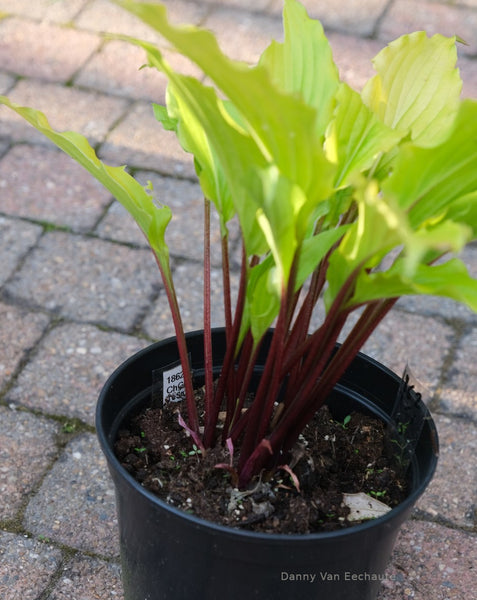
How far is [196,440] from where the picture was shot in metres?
1.11

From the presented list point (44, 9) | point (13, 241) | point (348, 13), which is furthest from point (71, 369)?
point (348, 13)

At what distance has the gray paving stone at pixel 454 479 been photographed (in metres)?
1.50

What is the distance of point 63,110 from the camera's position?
2348 mm

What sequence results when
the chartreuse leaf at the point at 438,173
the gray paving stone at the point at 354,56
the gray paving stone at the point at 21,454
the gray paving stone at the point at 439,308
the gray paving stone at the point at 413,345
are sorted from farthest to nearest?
the gray paving stone at the point at 354,56, the gray paving stone at the point at 439,308, the gray paving stone at the point at 413,345, the gray paving stone at the point at 21,454, the chartreuse leaf at the point at 438,173

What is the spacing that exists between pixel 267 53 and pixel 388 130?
16 cm

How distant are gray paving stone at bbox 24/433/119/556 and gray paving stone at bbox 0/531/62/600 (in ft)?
0.09

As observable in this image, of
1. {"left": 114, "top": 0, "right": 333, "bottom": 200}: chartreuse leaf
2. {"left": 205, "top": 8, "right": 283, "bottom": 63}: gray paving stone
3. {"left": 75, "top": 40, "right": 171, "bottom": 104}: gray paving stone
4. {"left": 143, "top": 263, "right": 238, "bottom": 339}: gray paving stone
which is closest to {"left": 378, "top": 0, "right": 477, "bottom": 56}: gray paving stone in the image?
{"left": 205, "top": 8, "right": 283, "bottom": 63}: gray paving stone

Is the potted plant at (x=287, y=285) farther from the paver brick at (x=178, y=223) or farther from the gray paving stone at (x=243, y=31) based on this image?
the gray paving stone at (x=243, y=31)

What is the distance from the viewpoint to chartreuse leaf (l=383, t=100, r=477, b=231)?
2.50ft

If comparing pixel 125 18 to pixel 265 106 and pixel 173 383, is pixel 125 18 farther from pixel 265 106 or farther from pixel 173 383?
pixel 265 106

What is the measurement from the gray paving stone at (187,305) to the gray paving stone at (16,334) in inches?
9.2

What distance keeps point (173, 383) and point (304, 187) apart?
483 mm

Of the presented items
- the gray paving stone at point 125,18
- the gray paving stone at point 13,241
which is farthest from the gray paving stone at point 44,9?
the gray paving stone at point 13,241

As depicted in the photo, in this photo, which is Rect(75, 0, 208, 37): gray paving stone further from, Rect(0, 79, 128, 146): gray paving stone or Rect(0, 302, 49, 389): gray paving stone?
Rect(0, 302, 49, 389): gray paving stone
